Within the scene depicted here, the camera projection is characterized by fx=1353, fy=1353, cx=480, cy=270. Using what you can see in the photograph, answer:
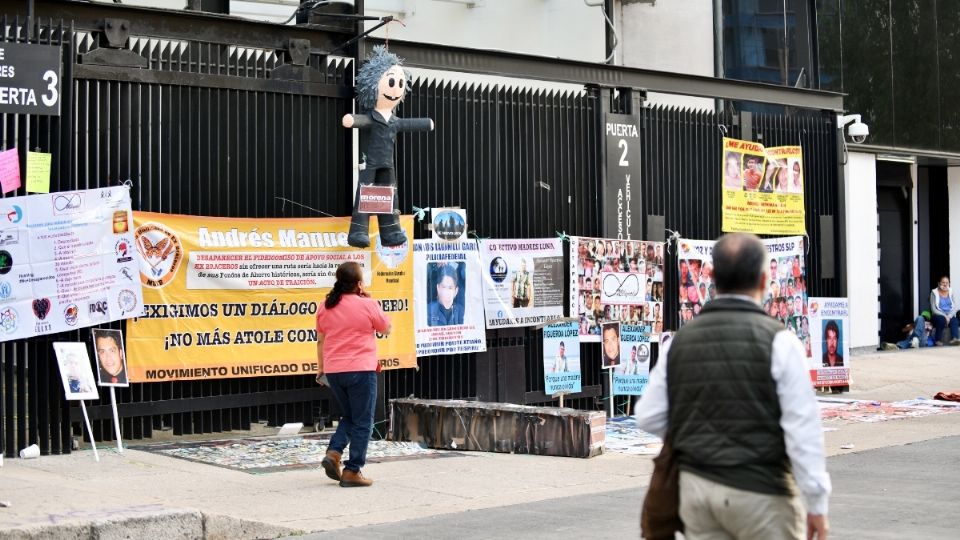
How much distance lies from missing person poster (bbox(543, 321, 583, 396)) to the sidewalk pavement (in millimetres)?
2643

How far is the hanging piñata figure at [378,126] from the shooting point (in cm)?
1359

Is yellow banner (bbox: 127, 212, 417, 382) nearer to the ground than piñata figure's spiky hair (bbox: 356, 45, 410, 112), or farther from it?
nearer to the ground

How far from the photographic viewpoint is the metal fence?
12.0m

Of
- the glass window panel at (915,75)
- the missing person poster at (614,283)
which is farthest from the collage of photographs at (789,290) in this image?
the glass window panel at (915,75)

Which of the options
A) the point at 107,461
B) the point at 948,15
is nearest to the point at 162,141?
the point at 107,461

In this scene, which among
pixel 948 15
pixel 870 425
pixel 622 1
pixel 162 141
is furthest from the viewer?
pixel 948 15

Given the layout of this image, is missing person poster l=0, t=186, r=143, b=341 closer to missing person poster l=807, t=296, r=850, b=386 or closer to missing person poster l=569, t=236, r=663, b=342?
missing person poster l=569, t=236, r=663, b=342

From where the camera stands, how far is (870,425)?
15258mm

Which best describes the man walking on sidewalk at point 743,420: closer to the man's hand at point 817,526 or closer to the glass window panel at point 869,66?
the man's hand at point 817,526

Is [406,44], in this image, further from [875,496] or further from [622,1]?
[622,1]

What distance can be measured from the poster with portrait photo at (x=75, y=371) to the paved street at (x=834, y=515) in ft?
11.2

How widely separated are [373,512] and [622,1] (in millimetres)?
16369

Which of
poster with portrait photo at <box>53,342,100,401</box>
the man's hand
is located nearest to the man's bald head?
the man's hand

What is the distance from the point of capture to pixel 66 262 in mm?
11938
